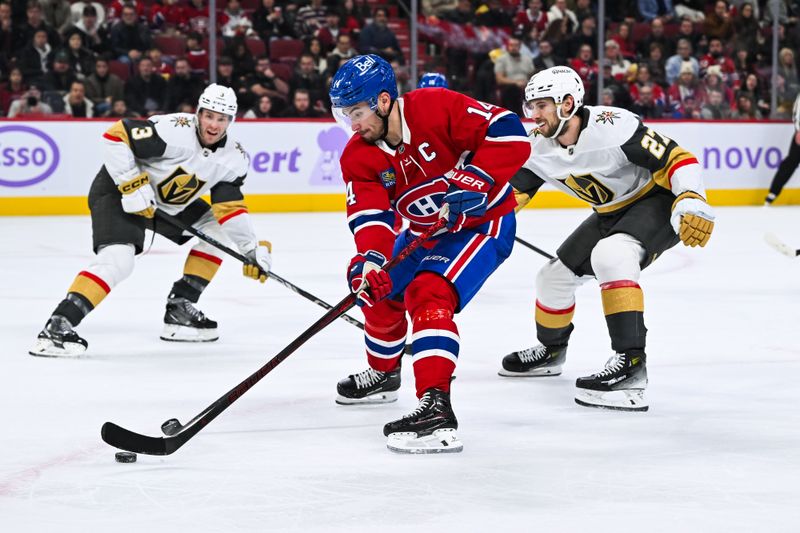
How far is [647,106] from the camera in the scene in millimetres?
11211

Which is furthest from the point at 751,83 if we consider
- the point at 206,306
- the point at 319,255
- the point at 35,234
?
the point at 206,306

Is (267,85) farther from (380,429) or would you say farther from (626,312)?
(380,429)

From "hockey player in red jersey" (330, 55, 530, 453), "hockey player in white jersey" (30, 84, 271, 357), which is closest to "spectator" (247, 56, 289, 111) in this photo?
"hockey player in white jersey" (30, 84, 271, 357)

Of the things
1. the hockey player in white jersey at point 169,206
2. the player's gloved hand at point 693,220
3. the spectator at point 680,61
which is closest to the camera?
the player's gloved hand at point 693,220

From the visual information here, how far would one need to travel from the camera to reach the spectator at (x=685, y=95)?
1127cm

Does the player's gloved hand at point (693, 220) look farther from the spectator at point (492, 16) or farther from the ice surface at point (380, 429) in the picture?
the spectator at point (492, 16)

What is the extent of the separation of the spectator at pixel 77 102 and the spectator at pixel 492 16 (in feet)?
11.9

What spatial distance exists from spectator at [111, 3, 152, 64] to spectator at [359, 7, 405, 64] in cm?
184

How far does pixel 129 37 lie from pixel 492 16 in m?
3.29

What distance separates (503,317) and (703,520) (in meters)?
2.79

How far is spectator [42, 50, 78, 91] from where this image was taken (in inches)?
371

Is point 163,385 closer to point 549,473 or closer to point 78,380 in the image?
point 78,380

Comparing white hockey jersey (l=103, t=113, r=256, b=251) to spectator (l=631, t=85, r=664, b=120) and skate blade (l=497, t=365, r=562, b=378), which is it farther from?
spectator (l=631, t=85, r=664, b=120)

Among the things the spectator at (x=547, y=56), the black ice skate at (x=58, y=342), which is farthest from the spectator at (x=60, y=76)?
the black ice skate at (x=58, y=342)
